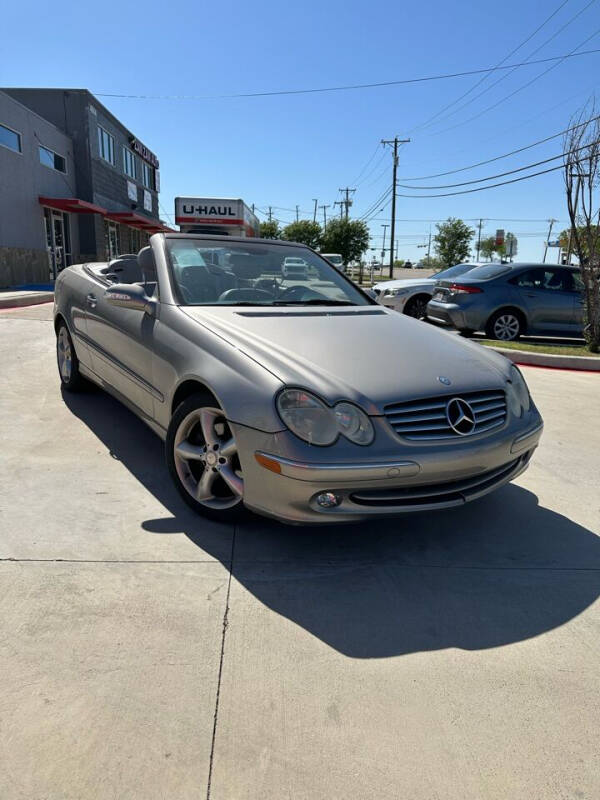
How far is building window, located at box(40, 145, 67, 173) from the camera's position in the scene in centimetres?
2224

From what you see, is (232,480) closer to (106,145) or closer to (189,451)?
(189,451)

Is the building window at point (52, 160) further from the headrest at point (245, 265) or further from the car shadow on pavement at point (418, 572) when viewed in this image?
the car shadow on pavement at point (418, 572)

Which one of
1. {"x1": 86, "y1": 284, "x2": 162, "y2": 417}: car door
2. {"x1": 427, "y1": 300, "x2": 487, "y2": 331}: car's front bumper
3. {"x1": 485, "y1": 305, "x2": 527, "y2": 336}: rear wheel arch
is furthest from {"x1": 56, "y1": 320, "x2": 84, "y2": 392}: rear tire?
{"x1": 485, "y1": 305, "x2": 527, "y2": 336}: rear wheel arch

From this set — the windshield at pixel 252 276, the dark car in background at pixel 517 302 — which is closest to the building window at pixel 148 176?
the dark car in background at pixel 517 302

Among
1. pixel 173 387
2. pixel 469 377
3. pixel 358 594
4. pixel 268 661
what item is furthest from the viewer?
pixel 173 387

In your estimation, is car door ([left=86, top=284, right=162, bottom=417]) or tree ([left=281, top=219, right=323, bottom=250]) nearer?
car door ([left=86, top=284, right=162, bottom=417])

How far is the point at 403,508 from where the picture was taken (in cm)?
262

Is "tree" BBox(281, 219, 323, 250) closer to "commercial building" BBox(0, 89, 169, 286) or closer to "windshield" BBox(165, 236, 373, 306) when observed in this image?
"commercial building" BBox(0, 89, 169, 286)

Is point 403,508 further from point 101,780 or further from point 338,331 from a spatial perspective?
point 101,780

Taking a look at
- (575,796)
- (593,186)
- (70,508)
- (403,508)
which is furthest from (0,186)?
(575,796)

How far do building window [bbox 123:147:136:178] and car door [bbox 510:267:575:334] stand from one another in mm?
28902

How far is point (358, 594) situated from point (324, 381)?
94 centimetres

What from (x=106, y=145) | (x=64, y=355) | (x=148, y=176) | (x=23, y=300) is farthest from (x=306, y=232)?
(x=64, y=355)

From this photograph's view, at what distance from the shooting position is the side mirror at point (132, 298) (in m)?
3.60
